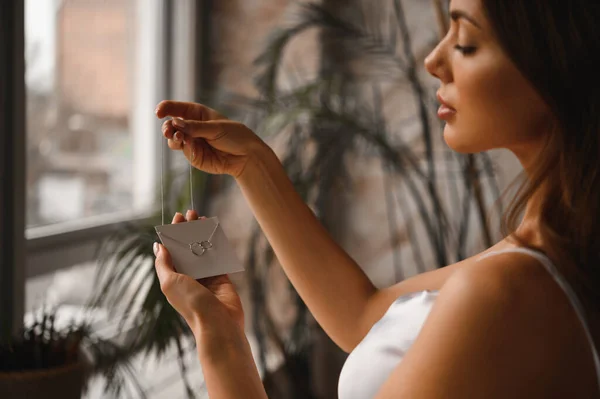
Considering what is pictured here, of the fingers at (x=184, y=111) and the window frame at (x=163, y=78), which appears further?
the window frame at (x=163, y=78)

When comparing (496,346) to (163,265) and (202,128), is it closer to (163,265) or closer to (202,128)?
(163,265)

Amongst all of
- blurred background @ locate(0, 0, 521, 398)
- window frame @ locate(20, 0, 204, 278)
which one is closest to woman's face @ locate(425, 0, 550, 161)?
blurred background @ locate(0, 0, 521, 398)

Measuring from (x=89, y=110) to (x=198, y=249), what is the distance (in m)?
1.54

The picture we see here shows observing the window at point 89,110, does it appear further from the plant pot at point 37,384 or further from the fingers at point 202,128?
the fingers at point 202,128

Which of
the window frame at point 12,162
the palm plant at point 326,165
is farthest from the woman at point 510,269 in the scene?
the window frame at point 12,162

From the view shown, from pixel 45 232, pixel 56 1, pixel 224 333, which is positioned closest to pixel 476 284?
pixel 224 333

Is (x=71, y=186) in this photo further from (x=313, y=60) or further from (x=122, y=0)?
(x=313, y=60)

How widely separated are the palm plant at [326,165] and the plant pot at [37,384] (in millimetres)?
316

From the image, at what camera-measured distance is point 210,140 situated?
43.5 inches

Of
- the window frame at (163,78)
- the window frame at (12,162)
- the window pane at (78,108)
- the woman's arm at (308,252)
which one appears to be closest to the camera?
the woman's arm at (308,252)

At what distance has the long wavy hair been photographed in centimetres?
74

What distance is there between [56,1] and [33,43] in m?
0.20

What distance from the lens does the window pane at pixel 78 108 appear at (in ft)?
6.66

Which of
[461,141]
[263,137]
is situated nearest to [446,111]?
[461,141]
